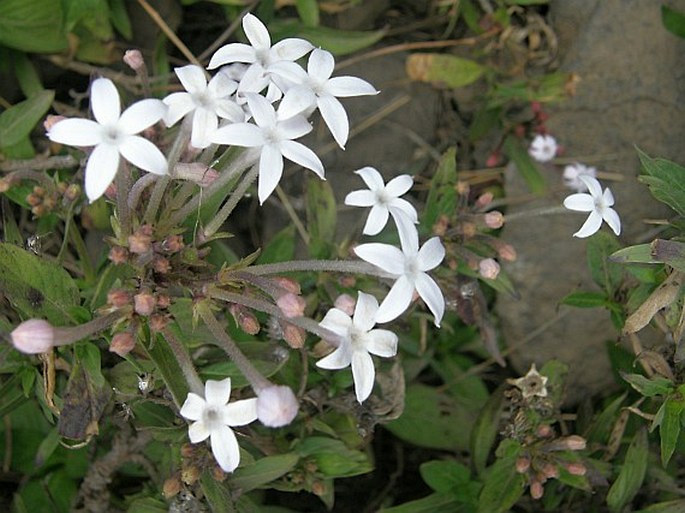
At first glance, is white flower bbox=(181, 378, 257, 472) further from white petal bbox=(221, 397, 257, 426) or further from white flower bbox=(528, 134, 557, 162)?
white flower bbox=(528, 134, 557, 162)

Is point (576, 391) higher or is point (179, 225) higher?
point (179, 225)

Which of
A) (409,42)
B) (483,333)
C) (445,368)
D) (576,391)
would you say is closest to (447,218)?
(483,333)

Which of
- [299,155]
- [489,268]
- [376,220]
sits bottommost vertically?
[489,268]

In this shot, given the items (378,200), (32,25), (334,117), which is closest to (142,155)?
(334,117)

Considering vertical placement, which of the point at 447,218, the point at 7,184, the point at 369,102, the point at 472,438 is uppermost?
the point at 7,184

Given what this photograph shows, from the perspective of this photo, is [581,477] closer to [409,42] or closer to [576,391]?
[576,391]

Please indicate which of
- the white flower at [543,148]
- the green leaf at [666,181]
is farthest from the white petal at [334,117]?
the white flower at [543,148]

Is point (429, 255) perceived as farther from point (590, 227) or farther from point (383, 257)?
point (590, 227)
